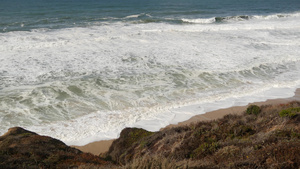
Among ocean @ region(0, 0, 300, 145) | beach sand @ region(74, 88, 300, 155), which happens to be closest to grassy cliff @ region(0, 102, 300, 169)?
beach sand @ region(74, 88, 300, 155)

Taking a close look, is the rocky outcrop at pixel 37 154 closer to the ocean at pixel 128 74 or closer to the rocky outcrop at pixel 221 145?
the rocky outcrop at pixel 221 145

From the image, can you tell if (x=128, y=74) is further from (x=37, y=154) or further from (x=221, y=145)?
(x=221, y=145)

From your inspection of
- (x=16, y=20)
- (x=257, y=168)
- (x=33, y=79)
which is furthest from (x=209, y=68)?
(x=16, y=20)

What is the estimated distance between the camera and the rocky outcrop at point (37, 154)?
4.96 meters

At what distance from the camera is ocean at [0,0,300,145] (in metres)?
10.7

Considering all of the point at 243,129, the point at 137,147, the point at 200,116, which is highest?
the point at 243,129

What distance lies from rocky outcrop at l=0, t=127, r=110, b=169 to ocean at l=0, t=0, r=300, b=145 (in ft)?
8.30

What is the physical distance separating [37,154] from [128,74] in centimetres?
1036

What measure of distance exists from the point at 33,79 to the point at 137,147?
9931 mm

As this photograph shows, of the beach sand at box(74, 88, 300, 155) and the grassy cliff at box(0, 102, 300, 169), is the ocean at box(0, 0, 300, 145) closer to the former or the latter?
the beach sand at box(74, 88, 300, 155)

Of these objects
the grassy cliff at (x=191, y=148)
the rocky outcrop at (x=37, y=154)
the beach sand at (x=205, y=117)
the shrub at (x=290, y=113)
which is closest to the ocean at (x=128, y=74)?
the beach sand at (x=205, y=117)

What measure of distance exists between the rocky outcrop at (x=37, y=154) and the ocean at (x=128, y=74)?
2.53m

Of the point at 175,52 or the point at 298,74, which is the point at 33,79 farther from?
the point at 298,74

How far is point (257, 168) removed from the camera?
4.32m
